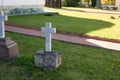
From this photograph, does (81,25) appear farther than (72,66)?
Yes

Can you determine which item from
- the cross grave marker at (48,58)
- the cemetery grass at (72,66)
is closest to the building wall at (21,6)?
the cemetery grass at (72,66)

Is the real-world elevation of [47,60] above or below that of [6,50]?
below

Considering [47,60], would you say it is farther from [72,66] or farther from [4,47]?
[4,47]

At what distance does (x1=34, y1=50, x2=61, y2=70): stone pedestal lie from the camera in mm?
6727

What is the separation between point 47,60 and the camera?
6.74 meters

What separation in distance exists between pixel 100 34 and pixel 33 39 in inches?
125

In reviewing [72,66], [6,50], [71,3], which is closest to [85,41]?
[72,66]

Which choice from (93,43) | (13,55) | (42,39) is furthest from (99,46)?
(13,55)

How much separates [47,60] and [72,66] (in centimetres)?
82

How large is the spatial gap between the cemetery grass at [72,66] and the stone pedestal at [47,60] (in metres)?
0.12

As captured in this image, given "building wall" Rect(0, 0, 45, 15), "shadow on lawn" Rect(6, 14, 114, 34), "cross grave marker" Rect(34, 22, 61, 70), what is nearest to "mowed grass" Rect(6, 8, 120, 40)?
"shadow on lawn" Rect(6, 14, 114, 34)

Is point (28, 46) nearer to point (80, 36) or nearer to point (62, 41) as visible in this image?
point (62, 41)

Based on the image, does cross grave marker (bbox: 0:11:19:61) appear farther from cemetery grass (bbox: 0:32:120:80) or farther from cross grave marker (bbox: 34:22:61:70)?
cross grave marker (bbox: 34:22:61:70)

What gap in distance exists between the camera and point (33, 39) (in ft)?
34.3
